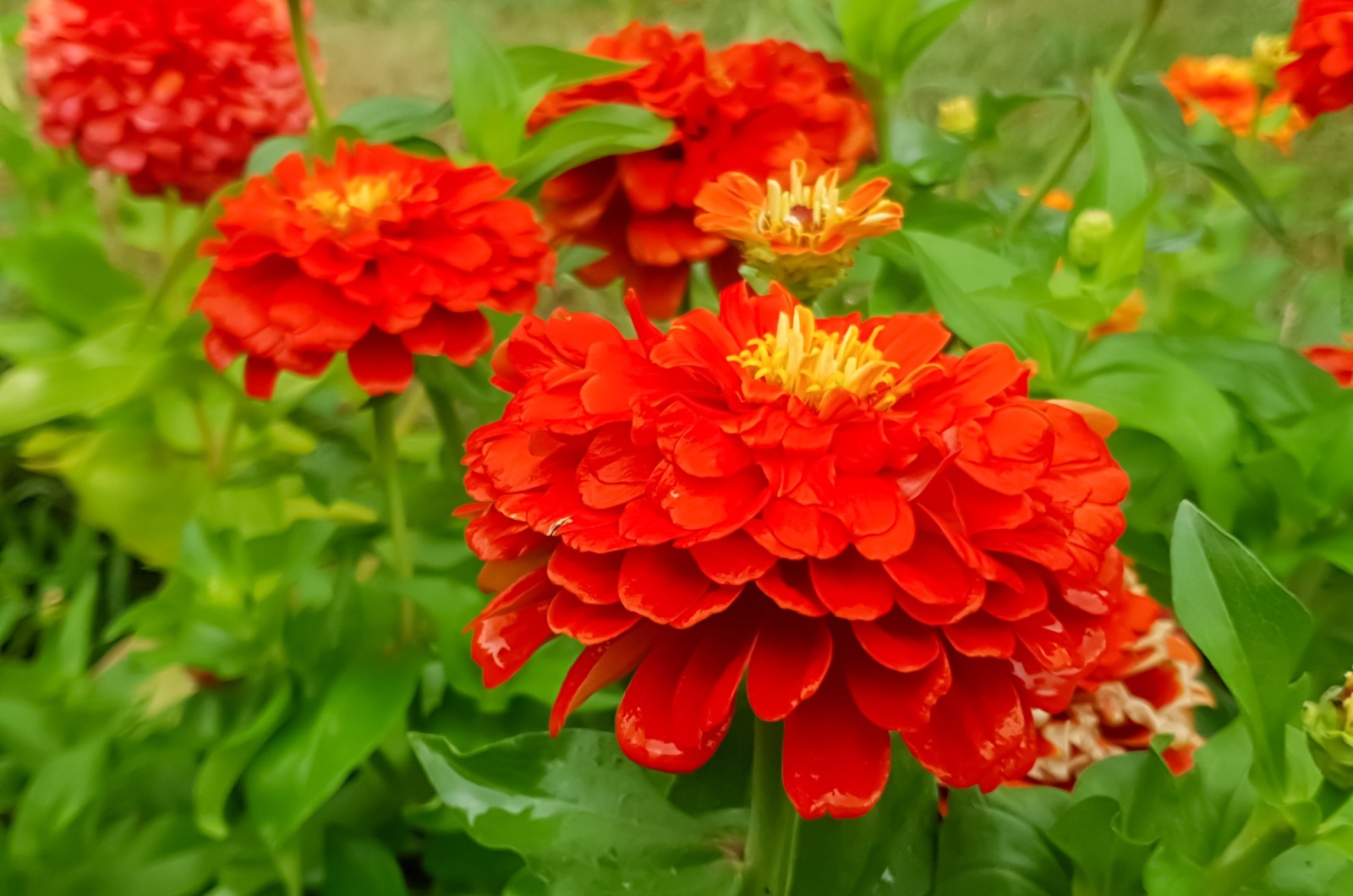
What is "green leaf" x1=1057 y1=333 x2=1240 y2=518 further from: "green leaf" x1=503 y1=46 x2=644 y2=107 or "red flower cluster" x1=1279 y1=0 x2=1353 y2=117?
"green leaf" x1=503 y1=46 x2=644 y2=107

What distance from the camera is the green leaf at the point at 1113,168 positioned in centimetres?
48

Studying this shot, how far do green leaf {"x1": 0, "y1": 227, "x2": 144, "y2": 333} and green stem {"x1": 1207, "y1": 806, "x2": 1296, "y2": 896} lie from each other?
35.7 inches

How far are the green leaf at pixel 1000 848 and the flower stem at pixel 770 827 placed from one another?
66 millimetres

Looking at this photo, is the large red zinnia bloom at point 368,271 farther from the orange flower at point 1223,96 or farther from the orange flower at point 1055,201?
the orange flower at point 1223,96

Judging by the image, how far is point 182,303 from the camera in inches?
33.8

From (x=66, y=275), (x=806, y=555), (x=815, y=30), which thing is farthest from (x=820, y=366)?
(x=66, y=275)

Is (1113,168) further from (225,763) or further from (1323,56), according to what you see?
(225,763)

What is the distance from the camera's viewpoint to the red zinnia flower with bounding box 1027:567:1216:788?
459mm

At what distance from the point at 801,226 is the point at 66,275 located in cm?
74

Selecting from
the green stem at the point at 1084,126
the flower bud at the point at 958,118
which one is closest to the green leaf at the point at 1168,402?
the green stem at the point at 1084,126

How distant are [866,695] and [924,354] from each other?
4.6 inches

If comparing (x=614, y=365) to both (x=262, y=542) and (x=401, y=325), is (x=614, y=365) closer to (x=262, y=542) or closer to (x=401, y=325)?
(x=401, y=325)

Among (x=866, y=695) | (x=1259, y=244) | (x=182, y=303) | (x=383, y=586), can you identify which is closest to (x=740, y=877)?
(x=866, y=695)

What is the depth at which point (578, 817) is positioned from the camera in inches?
13.9
